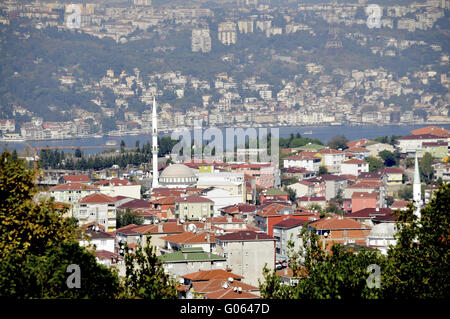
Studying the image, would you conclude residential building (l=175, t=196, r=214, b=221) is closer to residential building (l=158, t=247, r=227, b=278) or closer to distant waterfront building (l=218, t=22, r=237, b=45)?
residential building (l=158, t=247, r=227, b=278)

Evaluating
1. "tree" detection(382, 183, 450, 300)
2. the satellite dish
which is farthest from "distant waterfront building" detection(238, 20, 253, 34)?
"tree" detection(382, 183, 450, 300)

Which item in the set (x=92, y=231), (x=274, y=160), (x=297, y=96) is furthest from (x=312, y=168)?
(x=297, y=96)

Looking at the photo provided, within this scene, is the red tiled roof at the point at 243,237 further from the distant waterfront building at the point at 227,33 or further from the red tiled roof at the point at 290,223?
the distant waterfront building at the point at 227,33

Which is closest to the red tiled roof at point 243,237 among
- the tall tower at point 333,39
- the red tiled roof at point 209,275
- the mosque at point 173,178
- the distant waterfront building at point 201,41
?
the red tiled roof at point 209,275

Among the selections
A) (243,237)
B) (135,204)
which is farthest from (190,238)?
(135,204)

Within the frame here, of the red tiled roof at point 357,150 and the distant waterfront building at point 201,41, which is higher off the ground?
Answer: the distant waterfront building at point 201,41

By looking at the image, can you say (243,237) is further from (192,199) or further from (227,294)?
(192,199)

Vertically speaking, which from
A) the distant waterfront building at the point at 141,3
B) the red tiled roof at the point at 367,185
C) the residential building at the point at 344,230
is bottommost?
the red tiled roof at the point at 367,185
